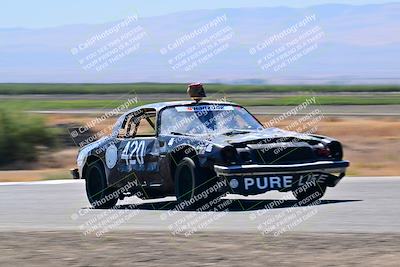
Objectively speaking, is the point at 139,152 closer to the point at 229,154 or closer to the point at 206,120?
the point at 206,120

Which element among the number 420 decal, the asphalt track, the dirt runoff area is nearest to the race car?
the number 420 decal

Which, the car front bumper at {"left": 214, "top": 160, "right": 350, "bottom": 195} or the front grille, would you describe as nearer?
the car front bumper at {"left": 214, "top": 160, "right": 350, "bottom": 195}

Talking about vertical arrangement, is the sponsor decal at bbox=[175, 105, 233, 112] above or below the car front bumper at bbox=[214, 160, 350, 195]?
above

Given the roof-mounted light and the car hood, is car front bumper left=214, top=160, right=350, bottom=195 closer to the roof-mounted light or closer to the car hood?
the car hood

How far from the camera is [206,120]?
1466 centimetres

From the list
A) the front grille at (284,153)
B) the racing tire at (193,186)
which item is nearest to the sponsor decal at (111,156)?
the racing tire at (193,186)

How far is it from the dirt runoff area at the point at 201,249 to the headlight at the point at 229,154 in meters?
1.96

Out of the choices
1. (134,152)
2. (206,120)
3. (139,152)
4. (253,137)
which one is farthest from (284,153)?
(134,152)

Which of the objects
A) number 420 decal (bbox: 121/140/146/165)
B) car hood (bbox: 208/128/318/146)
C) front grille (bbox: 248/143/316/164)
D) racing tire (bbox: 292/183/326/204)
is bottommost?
racing tire (bbox: 292/183/326/204)

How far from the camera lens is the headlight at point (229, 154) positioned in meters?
13.3

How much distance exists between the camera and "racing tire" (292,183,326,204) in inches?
575

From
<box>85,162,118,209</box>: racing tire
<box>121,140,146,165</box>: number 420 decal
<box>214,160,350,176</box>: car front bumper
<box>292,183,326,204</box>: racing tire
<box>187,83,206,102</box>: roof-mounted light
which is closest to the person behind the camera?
<box>214,160,350,176</box>: car front bumper

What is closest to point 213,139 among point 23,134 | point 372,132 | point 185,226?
point 185,226

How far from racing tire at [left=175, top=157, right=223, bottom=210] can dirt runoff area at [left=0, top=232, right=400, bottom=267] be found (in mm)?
2004
